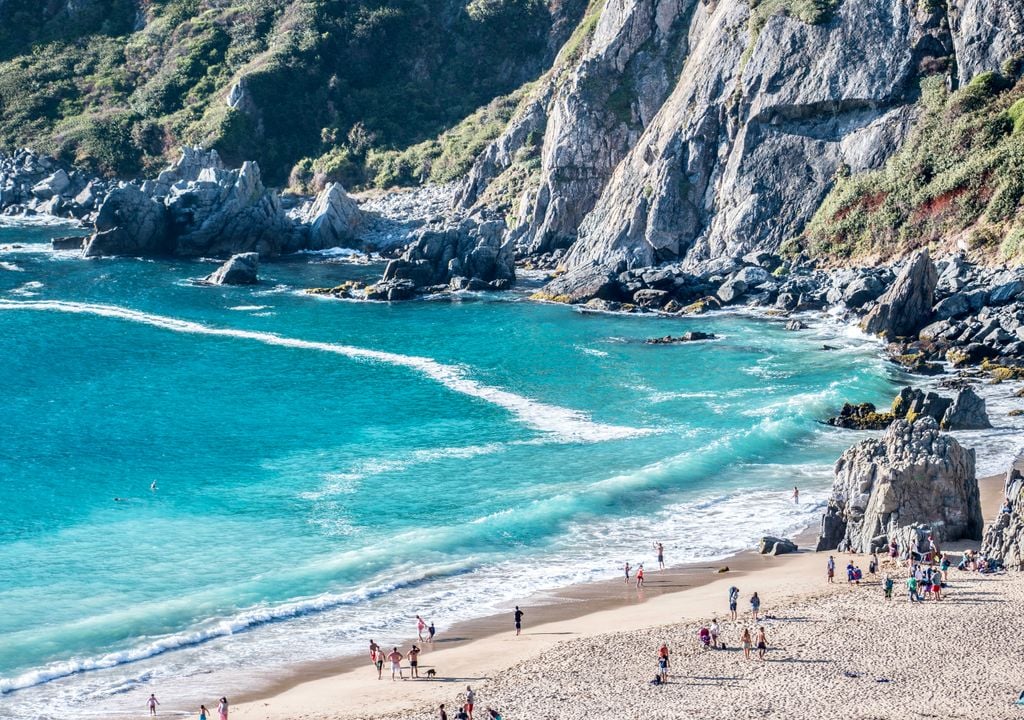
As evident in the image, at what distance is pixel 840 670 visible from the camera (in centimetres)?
3631

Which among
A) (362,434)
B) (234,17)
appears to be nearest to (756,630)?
(362,434)

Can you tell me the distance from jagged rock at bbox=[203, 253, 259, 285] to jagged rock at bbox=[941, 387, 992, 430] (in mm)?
61097

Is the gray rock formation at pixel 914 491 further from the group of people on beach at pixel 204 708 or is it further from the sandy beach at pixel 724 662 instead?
the group of people on beach at pixel 204 708

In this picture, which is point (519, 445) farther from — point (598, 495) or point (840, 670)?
point (840, 670)

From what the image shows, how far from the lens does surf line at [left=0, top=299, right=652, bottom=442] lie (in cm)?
6444

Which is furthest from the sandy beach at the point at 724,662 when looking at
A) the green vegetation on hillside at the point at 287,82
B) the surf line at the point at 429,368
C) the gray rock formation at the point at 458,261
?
the green vegetation on hillside at the point at 287,82

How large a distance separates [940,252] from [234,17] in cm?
10151

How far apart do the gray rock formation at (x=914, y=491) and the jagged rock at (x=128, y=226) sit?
3245 inches

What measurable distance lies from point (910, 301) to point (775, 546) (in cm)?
3381

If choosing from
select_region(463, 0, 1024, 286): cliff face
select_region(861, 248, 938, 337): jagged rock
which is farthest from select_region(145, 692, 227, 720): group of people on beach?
select_region(463, 0, 1024, 286): cliff face

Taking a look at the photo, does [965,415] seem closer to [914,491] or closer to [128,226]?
[914,491]

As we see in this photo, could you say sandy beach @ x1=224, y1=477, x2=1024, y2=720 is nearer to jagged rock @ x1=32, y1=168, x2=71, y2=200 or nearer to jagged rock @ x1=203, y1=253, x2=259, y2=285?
jagged rock @ x1=203, y1=253, x2=259, y2=285

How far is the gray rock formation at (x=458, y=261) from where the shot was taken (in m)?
100

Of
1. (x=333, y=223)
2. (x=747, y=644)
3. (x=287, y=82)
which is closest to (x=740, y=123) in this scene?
(x=333, y=223)
